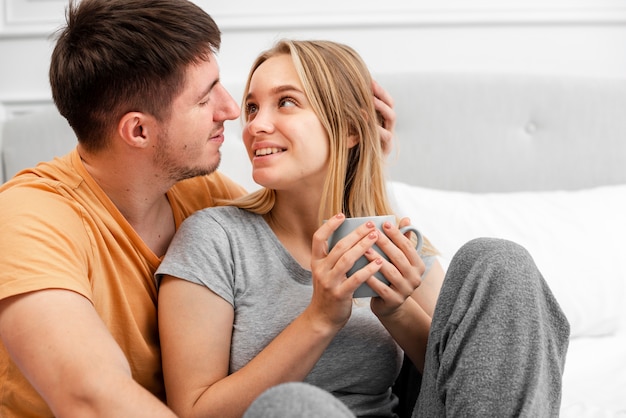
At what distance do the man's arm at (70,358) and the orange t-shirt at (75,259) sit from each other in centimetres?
3

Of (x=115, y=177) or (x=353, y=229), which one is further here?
(x=115, y=177)

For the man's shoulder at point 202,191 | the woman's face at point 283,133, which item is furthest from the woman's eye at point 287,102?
the man's shoulder at point 202,191

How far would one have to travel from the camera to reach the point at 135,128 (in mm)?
1272

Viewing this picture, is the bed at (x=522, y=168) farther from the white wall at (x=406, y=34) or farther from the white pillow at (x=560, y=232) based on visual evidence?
the white wall at (x=406, y=34)

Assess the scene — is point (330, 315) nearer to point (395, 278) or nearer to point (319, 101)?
point (395, 278)

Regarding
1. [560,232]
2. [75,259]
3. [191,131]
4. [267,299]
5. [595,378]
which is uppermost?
[191,131]

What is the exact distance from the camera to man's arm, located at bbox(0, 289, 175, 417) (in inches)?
37.1

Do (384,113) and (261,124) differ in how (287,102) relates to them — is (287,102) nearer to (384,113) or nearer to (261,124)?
(261,124)

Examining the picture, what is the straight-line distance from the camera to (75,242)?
1105mm

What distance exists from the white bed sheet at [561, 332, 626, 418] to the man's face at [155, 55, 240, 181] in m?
0.77

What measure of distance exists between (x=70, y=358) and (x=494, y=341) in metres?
0.56

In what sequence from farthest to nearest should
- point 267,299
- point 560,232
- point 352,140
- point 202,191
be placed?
point 560,232
point 202,191
point 352,140
point 267,299

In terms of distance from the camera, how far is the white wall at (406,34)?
79.3 inches

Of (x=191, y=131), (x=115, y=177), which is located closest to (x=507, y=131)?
(x=191, y=131)
